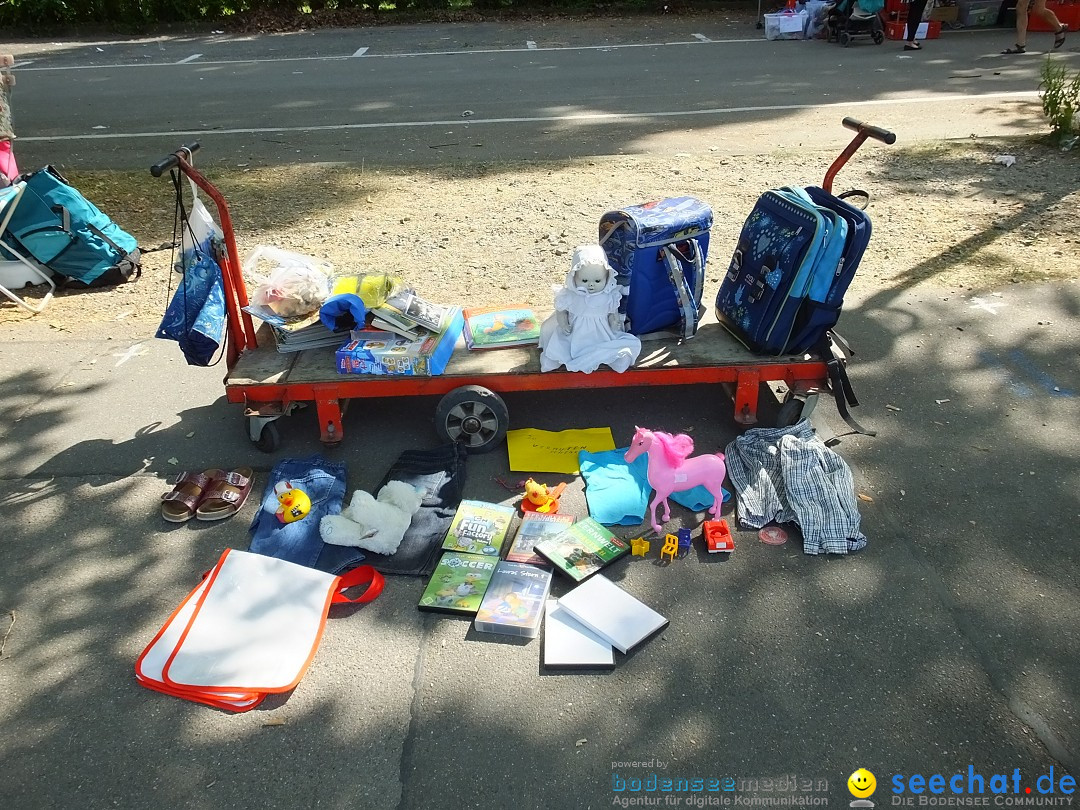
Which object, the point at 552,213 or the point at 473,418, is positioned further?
the point at 552,213

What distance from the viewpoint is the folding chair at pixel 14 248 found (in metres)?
5.88

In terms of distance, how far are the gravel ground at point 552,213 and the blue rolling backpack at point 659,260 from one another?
1371 millimetres

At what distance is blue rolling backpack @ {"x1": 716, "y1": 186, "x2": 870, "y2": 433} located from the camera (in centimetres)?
400

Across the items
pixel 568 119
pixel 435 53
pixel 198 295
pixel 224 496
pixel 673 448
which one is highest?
pixel 435 53

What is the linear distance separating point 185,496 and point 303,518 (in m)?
0.63

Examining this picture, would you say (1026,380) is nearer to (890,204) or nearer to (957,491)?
(957,491)

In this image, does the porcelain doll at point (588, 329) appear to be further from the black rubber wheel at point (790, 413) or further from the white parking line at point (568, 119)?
the white parking line at point (568, 119)

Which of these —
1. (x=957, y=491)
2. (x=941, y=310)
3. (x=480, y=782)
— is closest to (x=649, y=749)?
(x=480, y=782)

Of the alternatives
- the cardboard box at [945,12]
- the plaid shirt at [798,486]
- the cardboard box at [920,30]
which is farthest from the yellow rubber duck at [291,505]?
the cardboard box at [945,12]

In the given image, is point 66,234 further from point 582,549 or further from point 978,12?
point 978,12

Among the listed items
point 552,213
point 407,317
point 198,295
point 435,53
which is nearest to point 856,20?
point 435,53

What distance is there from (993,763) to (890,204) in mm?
5500

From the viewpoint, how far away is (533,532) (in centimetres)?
377

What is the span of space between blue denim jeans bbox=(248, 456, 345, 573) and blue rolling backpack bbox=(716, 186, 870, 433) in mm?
2254
